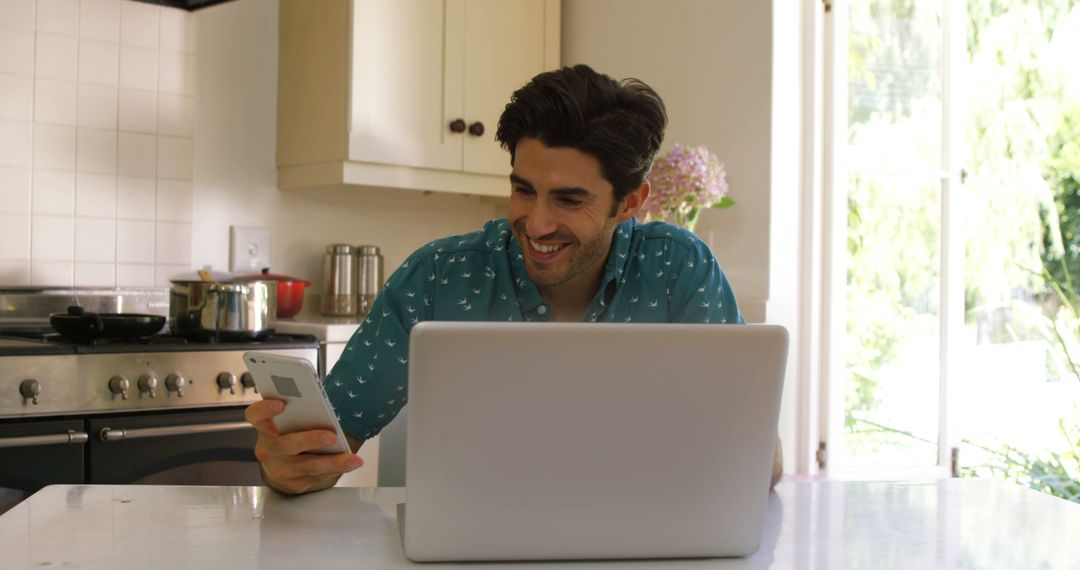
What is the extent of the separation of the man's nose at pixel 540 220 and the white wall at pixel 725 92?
1338mm

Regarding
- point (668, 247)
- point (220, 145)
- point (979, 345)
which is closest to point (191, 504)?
point (668, 247)

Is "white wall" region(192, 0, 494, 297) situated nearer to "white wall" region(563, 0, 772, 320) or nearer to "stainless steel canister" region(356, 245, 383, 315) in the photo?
"stainless steel canister" region(356, 245, 383, 315)

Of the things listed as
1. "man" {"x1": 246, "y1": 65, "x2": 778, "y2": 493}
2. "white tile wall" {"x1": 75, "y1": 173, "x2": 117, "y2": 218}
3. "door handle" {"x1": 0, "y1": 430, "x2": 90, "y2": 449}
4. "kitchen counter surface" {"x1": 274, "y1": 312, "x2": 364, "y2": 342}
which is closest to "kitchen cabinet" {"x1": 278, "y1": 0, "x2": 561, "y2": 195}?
"kitchen counter surface" {"x1": 274, "y1": 312, "x2": 364, "y2": 342}

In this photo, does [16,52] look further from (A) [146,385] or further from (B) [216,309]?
(A) [146,385]

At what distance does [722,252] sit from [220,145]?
55.9 inches

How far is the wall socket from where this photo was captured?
3.01 meters

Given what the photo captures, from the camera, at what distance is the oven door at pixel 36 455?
2139 millimetres

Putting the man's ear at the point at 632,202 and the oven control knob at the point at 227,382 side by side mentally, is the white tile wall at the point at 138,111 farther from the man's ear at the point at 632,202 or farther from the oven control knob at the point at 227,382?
the man's ear at the point at 632,202

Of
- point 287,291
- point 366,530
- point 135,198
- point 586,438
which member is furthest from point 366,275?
point 586,438

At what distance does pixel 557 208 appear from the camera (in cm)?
151

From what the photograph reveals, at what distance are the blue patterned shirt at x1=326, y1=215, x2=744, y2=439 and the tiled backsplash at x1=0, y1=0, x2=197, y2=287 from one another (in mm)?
1512

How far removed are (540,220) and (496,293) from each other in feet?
0.60

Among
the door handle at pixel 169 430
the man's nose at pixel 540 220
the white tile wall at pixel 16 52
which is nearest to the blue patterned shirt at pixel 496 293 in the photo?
the man's nose at pixel 540 220

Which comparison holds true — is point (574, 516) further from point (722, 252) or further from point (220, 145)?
point (220, 145)
